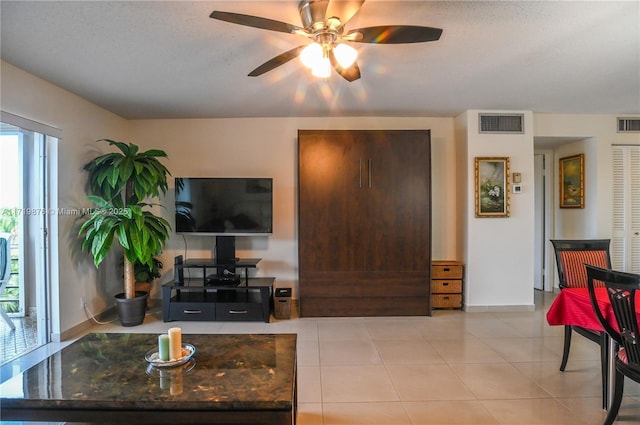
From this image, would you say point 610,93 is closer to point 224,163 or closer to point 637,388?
point 637,388

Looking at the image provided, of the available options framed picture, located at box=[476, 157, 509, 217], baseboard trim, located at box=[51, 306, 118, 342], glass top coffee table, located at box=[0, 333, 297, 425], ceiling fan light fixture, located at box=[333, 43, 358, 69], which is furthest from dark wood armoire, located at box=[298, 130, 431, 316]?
baseboard trim, located at box=[51, 306, 118, 342]

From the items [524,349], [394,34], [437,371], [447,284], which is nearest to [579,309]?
[524,349]

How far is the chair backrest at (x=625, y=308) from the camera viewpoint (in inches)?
65.4

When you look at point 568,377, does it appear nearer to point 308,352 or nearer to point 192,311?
point 308,352

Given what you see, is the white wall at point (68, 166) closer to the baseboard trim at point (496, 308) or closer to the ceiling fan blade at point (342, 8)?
the ceiling fan blade at point (342, 8)

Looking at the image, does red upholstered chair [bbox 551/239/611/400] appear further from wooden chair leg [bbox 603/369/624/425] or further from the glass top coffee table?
the glass top coffee table

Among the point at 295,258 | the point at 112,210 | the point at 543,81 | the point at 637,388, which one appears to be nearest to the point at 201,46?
the point at 112,210

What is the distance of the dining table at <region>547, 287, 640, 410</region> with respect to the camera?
6.40 ft

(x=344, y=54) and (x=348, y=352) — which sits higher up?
(x=344, y=54)

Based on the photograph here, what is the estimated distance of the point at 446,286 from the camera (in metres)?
4.11

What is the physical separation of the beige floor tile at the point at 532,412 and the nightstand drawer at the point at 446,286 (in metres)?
1.94

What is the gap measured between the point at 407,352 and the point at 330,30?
2644 mm

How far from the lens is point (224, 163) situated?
4379 mm

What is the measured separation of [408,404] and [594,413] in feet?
3.79
